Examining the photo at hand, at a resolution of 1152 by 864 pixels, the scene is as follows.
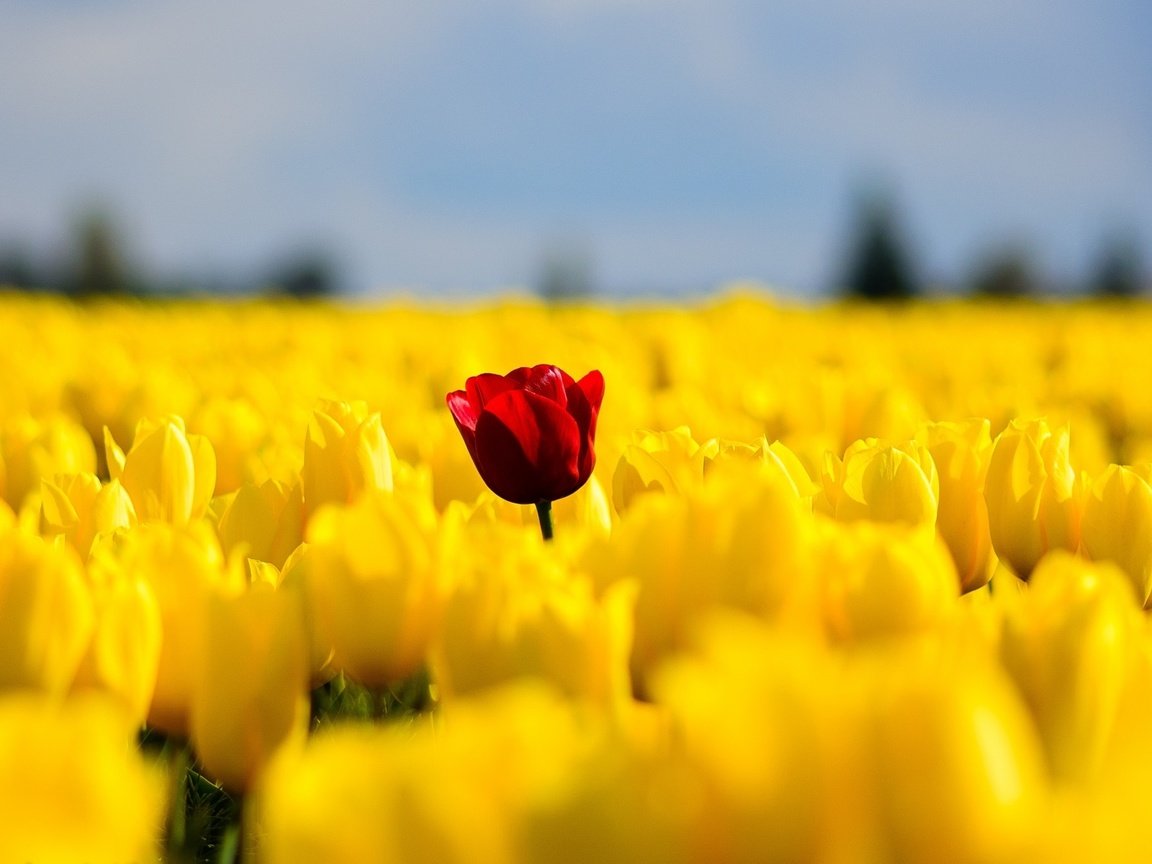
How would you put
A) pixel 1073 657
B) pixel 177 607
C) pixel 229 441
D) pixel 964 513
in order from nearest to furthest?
pixel 1073 657
pixel 177 607
pixel 964 513
pixel 229 441

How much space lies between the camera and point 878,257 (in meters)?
51.0

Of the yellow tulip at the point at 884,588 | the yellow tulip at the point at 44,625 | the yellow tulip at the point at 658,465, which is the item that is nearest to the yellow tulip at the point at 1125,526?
the yellow tulip at the point at 658,465

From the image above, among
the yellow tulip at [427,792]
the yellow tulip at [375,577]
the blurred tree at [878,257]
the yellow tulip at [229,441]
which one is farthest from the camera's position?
the blurred tree at [878,257]

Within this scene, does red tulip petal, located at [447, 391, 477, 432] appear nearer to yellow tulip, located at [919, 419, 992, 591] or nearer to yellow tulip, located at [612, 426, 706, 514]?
yellow tulip, located at [612, 426, 706, 514]

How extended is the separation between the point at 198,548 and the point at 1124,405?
3464 mm

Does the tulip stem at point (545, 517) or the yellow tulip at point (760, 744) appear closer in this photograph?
the yellow tulip at point (760, 744)

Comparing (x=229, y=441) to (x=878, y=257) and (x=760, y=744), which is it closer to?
(x=760, y=744)

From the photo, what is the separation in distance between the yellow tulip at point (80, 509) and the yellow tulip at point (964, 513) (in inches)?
38.9

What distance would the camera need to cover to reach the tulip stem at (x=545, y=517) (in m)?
1.52

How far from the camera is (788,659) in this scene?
58 cm

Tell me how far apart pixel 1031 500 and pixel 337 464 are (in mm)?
852

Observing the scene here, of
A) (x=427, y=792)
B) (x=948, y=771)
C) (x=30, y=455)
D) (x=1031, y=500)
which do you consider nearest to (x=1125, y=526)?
(x=1031, y=500)

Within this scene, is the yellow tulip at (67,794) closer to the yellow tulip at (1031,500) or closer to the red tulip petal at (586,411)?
the red tulip petal at (586,411)

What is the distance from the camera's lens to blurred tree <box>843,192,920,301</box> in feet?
166
